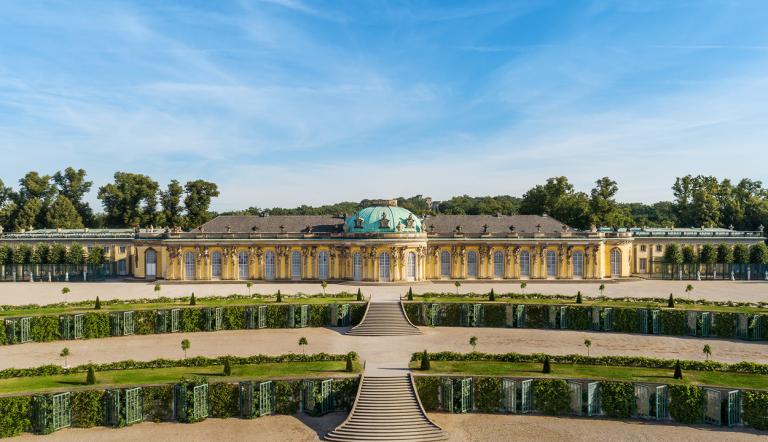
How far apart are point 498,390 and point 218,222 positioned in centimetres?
4935

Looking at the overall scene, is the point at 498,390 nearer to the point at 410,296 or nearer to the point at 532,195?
the point at 410,296

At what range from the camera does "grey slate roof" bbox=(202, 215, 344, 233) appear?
7012 cm

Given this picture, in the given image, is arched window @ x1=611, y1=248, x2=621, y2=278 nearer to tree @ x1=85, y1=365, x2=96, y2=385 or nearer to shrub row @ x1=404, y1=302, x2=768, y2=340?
shrub row @ x1=404, y1=302, x2=768, y2=340

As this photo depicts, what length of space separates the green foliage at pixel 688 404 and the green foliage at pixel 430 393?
11122 mm

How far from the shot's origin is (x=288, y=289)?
60.7 m

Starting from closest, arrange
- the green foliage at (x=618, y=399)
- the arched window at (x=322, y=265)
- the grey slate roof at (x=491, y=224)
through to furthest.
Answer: the green foliage at (x=618, y=399) < the arched window at (x=322, y=265) < the grey slate roof at (x=491, y=224)

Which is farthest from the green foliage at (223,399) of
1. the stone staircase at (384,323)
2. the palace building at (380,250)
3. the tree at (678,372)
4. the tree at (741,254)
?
the tree at (741,254)

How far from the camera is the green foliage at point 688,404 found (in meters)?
28.2

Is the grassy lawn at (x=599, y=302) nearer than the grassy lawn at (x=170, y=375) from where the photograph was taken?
No

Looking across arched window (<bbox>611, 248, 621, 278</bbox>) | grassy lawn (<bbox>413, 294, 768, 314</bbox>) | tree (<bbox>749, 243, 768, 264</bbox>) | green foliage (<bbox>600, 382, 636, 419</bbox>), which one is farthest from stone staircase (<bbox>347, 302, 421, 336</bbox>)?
tree (<bbox>749, 243, 768, 264</bbox>)

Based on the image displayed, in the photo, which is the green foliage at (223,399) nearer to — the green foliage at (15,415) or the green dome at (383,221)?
the green foliage at (15,415)

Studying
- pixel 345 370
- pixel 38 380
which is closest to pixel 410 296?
pixel 345 370

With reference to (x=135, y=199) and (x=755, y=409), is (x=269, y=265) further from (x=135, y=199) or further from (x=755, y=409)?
(x=755, y=409)

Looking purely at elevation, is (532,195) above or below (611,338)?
above
